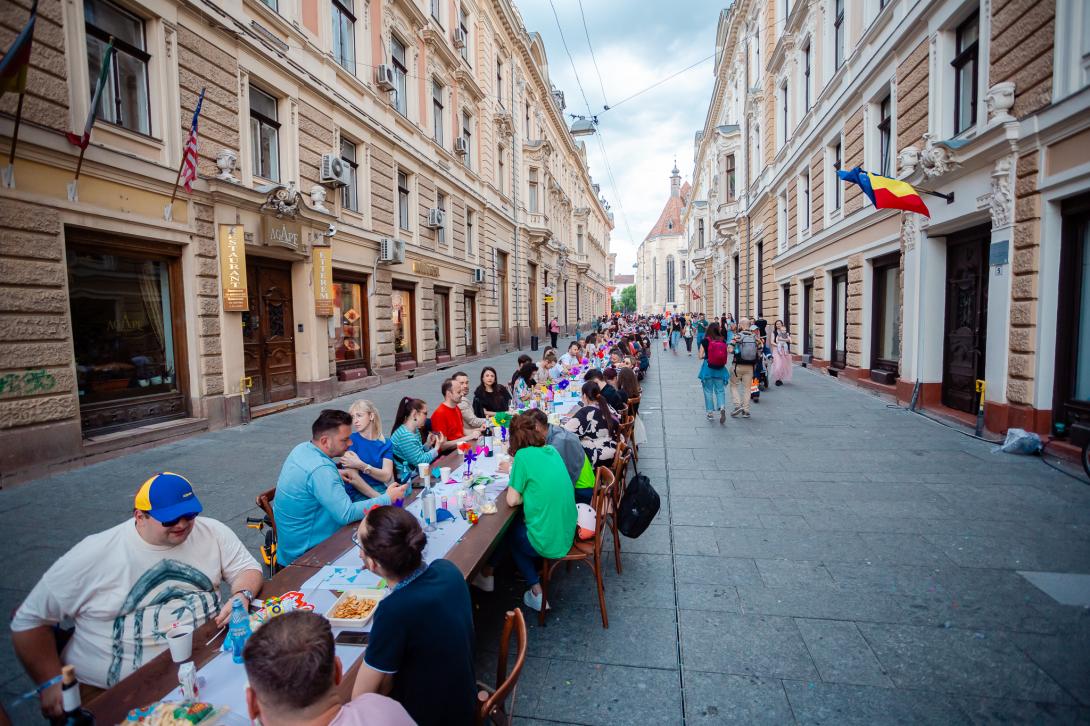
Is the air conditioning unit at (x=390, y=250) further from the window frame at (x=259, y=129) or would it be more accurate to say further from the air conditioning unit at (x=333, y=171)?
the window frame at (x=259, y=129)

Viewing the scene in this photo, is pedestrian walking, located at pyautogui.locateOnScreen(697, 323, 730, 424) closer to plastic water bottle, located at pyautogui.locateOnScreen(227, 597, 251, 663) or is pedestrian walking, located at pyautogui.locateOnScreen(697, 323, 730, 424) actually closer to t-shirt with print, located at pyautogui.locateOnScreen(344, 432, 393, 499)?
t-shirt with print, located at pyautogui.locateOnScreen(344, 432, 393, 499)

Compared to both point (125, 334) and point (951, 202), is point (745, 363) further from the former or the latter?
point (125, 334)

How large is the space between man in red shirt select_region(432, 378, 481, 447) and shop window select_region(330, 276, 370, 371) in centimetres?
710

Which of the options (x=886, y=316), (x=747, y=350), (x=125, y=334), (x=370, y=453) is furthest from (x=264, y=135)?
(x=886, y=316)

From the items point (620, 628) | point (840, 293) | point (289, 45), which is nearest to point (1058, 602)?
point (620, 628)

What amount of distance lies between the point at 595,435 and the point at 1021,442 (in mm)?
5723

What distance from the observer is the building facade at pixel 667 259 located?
86688 mm

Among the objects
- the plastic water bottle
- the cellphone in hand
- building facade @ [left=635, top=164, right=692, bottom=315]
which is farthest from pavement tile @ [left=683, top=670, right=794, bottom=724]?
building facade @ [left=635, top=164, right=692, bottom=315]

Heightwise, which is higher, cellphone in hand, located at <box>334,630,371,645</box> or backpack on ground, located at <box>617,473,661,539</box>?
cellphone in hand, located at <box>334,630,371,645</box>

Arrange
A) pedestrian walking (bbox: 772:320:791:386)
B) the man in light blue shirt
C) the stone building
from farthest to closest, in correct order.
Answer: pedestrian walking (bbox: 772:320:791:386), the stone building, the man in light blue shirt

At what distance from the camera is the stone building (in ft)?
20.6

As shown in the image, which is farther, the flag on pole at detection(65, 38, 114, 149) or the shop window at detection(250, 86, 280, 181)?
the shop window at detection(250, 86, 280, 181)

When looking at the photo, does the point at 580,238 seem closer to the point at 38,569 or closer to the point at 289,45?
the point at 289,45

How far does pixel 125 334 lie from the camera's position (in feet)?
25.0
